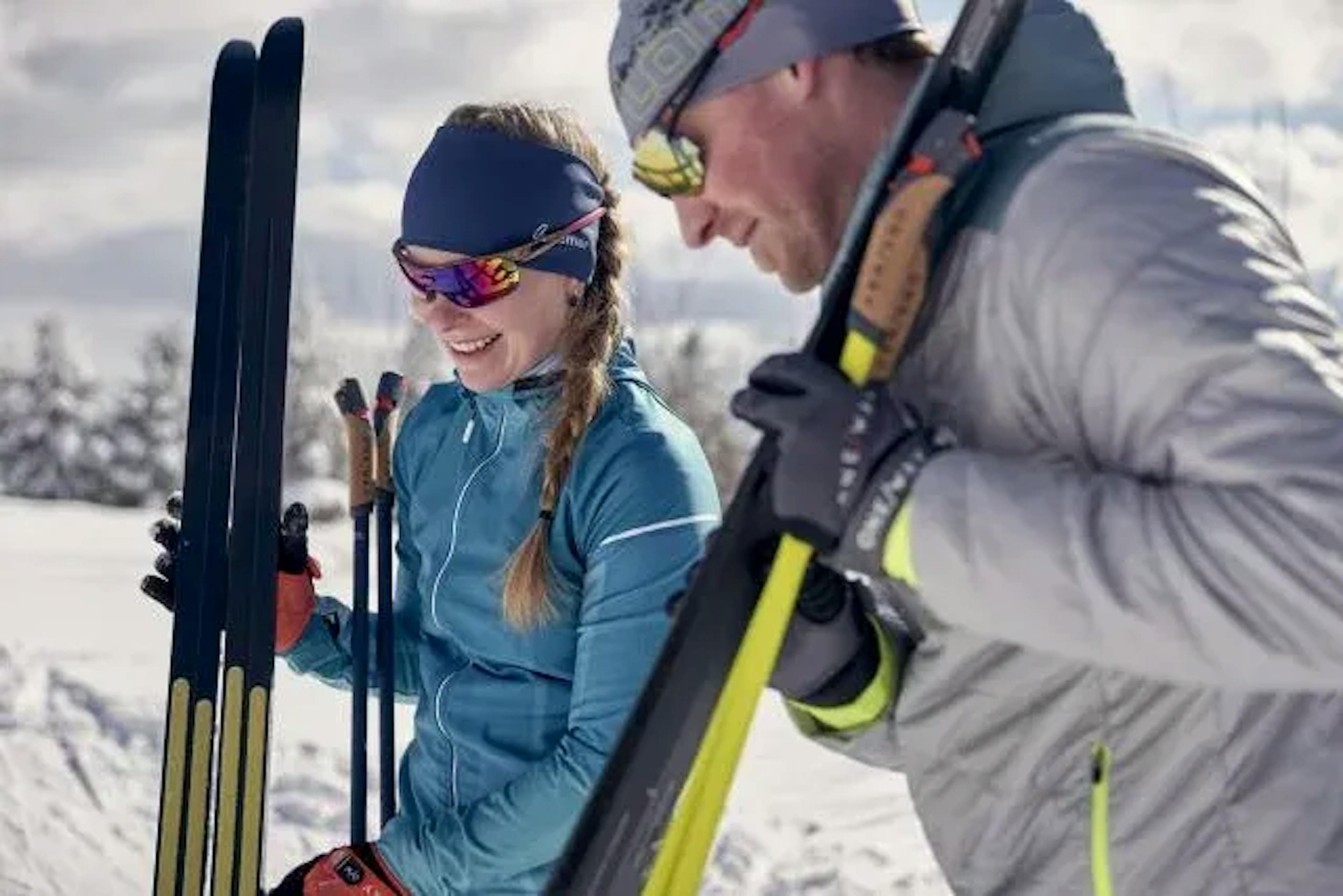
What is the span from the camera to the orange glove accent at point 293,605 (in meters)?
3.29

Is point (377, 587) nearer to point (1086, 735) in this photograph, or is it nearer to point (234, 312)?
point (234, 312)

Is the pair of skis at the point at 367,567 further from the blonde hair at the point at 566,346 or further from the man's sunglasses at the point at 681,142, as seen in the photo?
the man's sunglasses at the point at 681,142

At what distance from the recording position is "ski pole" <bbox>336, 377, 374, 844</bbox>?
3.26 meters

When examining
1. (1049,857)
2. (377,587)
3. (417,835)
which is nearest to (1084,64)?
(1049,857)

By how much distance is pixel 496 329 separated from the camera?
9.62ft

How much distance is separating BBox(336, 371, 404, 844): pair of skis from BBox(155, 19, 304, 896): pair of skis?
134 millimetres

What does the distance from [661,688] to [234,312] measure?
1.79 metres

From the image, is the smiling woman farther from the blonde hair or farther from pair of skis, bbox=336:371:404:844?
pair of skis, bbox=336:371:404:844

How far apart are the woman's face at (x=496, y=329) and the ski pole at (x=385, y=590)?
381mm

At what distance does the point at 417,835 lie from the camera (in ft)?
9.32

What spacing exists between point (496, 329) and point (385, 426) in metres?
0.48

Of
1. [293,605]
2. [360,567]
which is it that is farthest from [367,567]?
[293,605]

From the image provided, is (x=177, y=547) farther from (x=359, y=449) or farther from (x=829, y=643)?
(x=829, y=643)

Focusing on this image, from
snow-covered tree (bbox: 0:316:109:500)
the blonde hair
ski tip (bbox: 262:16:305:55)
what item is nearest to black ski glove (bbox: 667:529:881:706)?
the blonde hair
